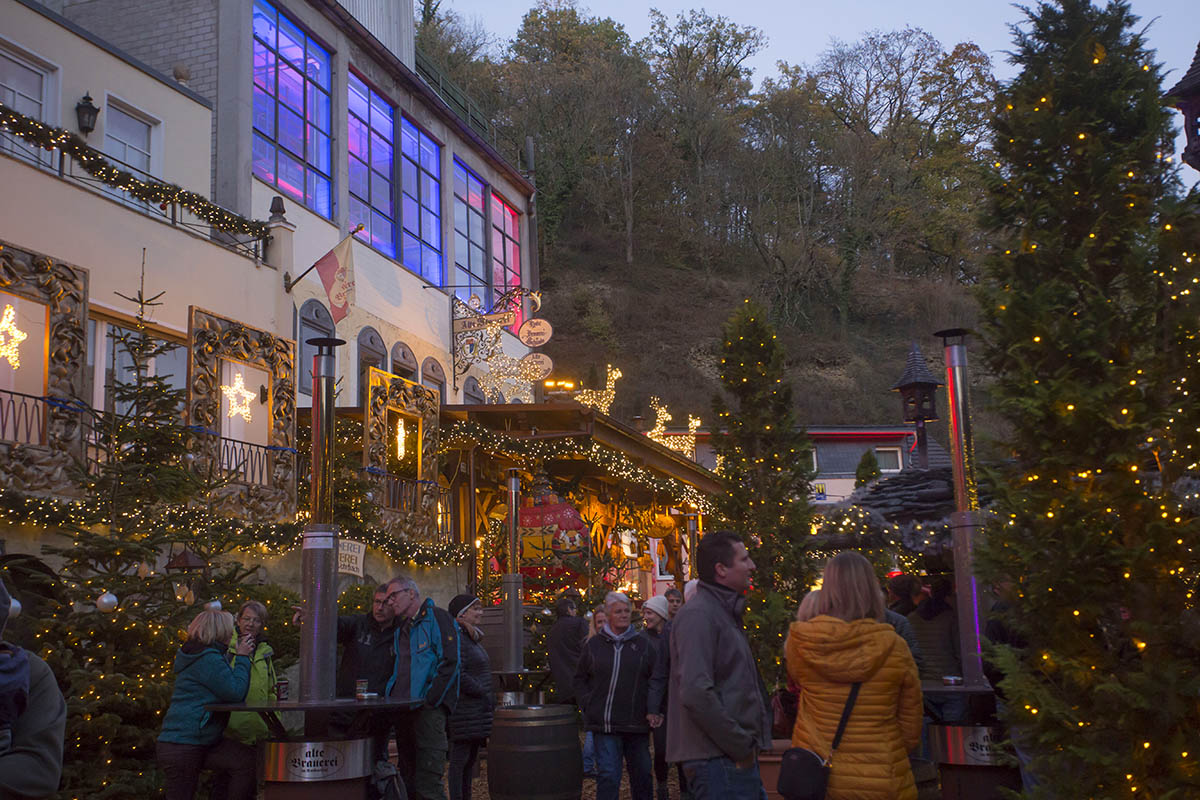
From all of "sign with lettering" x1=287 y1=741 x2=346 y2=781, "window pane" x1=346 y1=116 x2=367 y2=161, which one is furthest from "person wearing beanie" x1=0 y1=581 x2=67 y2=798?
"window pane" x1=346 y1=116 x2=367 y2=161

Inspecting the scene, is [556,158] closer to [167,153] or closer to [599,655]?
[167,153]

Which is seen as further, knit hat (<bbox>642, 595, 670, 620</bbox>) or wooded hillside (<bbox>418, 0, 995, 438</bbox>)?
wooded hillside (<bbox>418, 0, 995, 438</bbox>)

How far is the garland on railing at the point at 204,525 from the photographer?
9.14m

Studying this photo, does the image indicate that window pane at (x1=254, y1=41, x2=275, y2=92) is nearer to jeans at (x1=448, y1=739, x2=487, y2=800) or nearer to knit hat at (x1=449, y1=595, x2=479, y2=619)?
knit hat at (x1=449, y1=595, x2=479, y2=619)

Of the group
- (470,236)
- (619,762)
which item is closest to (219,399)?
(619,762)

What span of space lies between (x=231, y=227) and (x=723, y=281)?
42118mm

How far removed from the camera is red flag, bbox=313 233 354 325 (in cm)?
1778

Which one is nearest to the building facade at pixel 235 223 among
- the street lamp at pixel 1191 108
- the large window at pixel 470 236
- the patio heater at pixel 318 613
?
the large window at pixel 470 236

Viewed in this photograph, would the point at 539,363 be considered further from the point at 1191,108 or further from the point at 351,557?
the point at 1191,108

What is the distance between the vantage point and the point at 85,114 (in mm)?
14828

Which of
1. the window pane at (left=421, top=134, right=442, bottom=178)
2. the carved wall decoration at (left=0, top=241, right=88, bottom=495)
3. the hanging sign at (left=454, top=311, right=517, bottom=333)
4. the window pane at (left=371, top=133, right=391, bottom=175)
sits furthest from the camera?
the window pane at (left=421, top=134, right=442, bottom=178)

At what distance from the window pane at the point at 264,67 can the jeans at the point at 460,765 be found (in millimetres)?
13172

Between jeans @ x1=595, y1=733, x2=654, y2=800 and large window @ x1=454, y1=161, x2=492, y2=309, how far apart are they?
1712 cm

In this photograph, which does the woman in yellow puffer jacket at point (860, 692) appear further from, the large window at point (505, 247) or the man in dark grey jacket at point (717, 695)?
the large window at point (505, 247)
